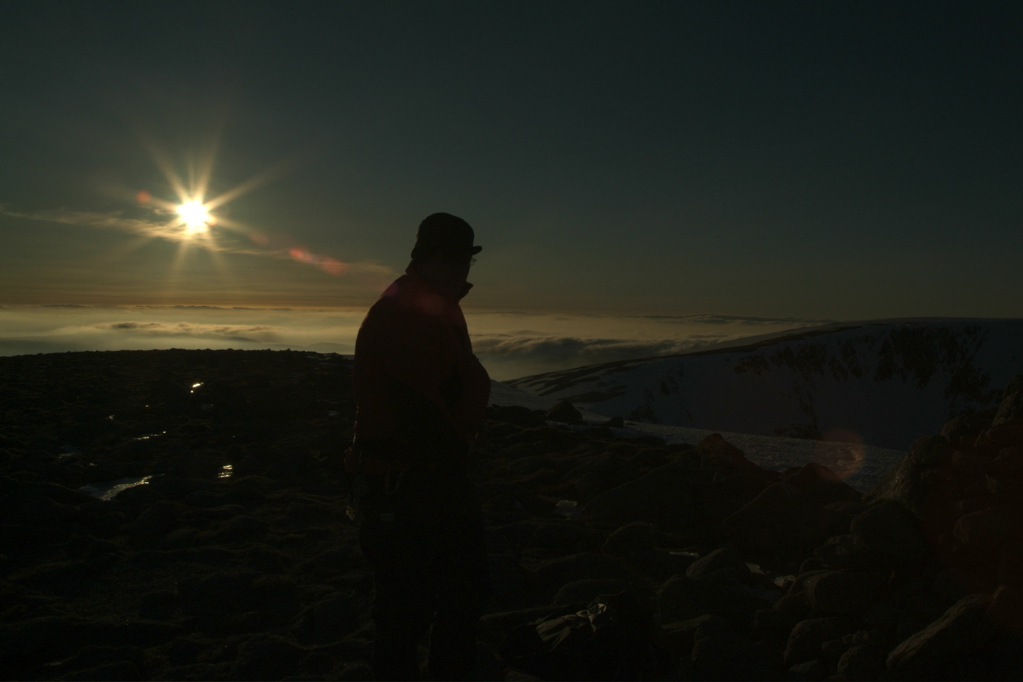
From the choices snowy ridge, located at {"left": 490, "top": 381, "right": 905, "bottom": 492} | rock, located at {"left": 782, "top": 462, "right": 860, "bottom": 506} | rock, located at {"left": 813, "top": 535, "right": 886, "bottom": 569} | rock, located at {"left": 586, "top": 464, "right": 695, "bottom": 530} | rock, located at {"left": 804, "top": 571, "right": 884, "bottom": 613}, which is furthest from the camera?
snowy ridge, located at {"left": 490, "top": 381, "right": 905, "bottom": 492}

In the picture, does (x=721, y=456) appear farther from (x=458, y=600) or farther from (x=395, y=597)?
(x=395, y=597)

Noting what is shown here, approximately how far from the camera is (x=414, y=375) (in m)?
2.78

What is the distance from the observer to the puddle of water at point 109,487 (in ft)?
26.8

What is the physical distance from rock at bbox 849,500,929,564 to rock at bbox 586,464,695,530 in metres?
2.43

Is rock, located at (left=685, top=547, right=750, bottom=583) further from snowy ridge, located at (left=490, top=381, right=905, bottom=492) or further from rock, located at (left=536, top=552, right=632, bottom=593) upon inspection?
snowy ridge, located at (left=490, top=381, right=905, bottom=492)

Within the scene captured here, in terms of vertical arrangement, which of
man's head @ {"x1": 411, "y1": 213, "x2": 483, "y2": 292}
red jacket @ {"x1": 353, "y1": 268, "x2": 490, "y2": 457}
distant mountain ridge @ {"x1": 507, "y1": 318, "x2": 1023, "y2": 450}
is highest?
man's head @ {"x1": 411, "y1": 213, "x2": 483, "y2": 292}

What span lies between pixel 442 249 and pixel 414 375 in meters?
0.66

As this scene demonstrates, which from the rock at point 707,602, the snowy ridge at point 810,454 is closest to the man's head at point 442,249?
the rock at point 707,602

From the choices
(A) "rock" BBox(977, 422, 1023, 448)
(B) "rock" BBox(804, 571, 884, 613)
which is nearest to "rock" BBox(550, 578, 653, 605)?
(B) "rock" BBox(804, 571, 884, 613)

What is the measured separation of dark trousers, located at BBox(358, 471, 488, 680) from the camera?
289 centimetres

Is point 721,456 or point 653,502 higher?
point 721,456

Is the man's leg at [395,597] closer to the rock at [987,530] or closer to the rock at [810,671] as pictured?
the rock at [810,671]

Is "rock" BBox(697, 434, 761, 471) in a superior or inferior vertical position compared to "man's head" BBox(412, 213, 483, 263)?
inferior

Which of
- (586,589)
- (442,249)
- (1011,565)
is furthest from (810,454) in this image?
(442,249)
